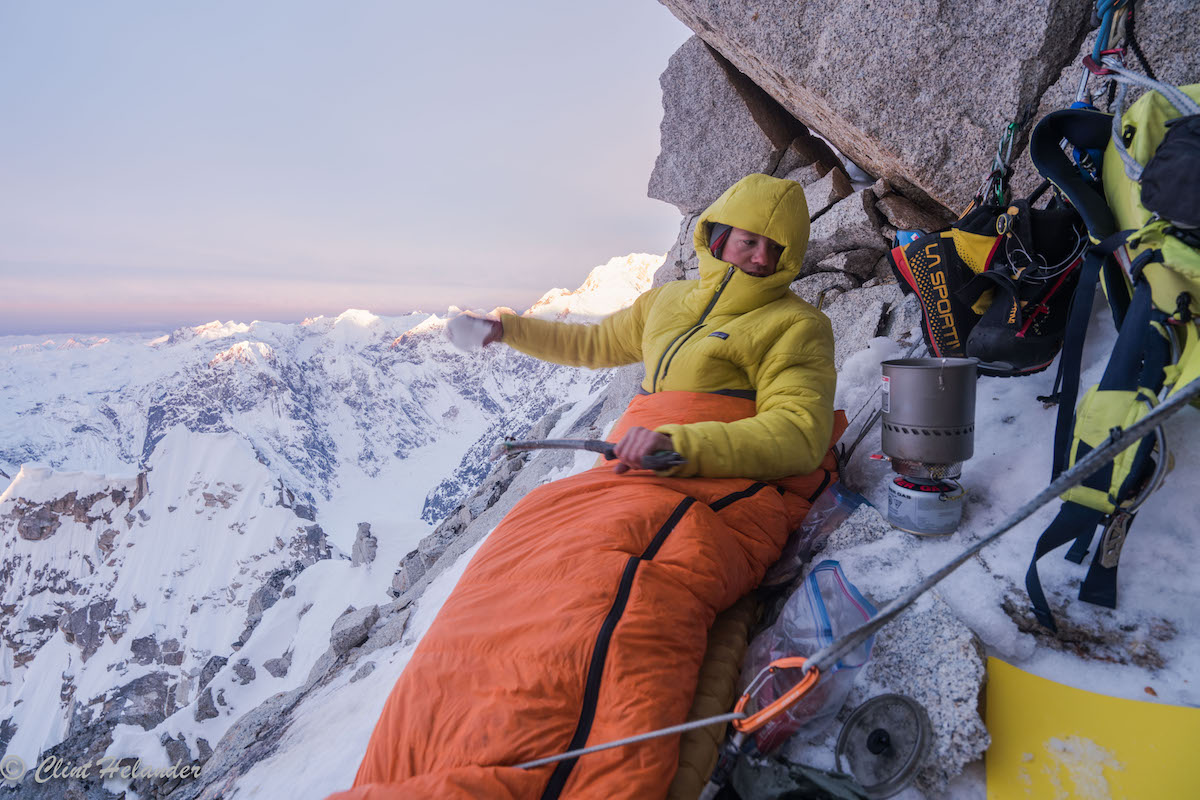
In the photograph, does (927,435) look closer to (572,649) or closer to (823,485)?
(823,485)

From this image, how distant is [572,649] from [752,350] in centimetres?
162

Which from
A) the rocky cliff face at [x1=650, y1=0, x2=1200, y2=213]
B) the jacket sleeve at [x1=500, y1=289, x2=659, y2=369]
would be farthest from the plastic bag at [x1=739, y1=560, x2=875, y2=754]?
the rocky cliff face at [x1=650, y1=0, x2=1200, y2=213]

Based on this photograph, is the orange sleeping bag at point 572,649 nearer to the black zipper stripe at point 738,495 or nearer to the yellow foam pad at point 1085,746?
the black zipper stripe at point 738,495

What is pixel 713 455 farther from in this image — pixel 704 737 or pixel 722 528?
pixel 704 737

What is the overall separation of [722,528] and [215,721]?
69.8 feet

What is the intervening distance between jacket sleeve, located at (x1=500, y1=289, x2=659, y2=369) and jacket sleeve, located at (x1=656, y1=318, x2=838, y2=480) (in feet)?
3.87

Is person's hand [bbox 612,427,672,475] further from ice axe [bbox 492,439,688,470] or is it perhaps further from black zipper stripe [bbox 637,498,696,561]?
black zipper stripe [bbox 637,498,696,561]

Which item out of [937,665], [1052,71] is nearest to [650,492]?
[937,665]

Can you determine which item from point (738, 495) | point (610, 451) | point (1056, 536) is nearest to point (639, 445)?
point (610, 451)

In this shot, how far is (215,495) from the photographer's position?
275 feet

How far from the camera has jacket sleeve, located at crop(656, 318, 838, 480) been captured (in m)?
2.18

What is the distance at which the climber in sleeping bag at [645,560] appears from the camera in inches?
55.7

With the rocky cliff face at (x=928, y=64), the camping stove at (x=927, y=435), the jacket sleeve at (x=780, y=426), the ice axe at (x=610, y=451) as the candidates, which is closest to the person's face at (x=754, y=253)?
the jacket sleeve at (x=780, y=426)

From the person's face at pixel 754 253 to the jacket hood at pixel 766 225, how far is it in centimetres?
3
